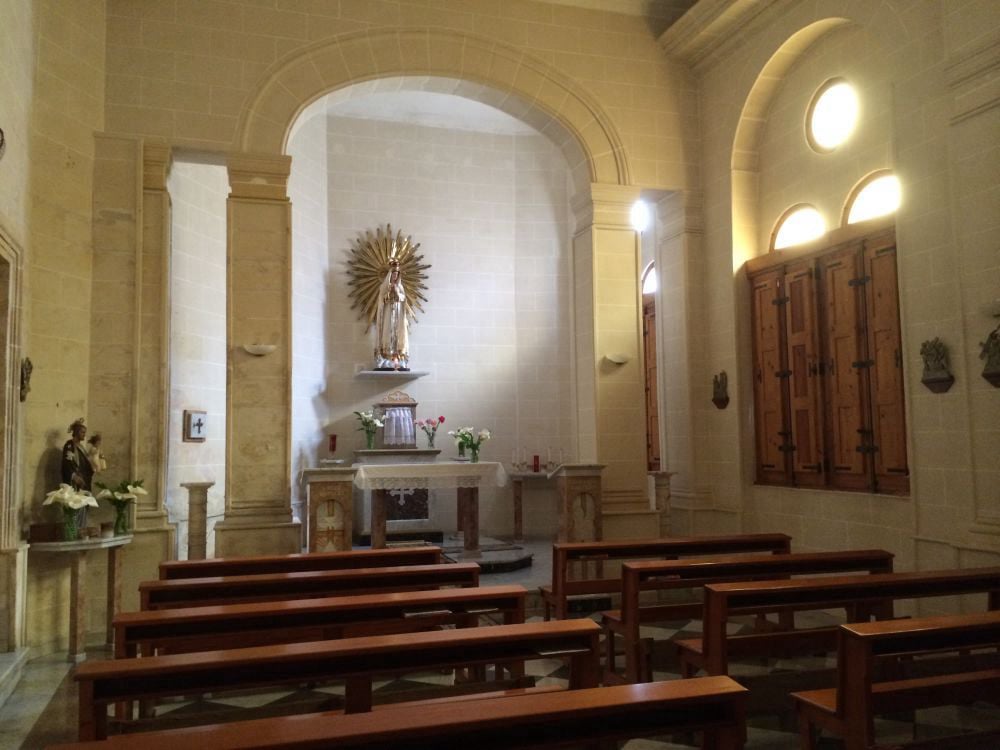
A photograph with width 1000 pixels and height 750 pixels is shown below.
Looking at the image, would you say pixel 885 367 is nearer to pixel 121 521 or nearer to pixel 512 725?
pixel 512 725

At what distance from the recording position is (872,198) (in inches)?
290

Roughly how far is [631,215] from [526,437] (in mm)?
4250

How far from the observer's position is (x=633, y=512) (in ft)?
28.6

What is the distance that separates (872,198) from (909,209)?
2.97 feet

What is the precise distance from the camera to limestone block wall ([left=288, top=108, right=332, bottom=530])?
1101 centimetres

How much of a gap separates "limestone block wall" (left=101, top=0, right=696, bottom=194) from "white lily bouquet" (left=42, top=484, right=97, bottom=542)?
3388 millimetres

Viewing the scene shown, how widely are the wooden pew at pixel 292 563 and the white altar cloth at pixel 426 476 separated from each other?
286 centimetres

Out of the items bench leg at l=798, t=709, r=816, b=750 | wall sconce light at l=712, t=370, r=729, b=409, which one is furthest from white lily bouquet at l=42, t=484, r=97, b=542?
wall sconce light at l=712, t=370, r=729, b=409

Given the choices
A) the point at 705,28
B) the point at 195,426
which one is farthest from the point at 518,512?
the point at 705,28

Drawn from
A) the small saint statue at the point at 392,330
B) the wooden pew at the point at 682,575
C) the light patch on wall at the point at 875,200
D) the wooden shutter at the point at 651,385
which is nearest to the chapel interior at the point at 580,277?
the light patch on wall at the point at 875,200

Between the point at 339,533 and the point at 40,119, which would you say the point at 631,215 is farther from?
the point at 40,119

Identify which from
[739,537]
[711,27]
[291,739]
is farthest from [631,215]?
[291,739]

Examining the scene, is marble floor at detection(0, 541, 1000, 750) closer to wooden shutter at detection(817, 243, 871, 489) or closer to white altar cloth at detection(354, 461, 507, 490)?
wooden shutter at detection(817, 243, 871, 489)

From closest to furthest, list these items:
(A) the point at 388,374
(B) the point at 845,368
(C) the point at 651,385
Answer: (B) the point at 845,368
(A) the point at 388,374
(C) the point at 651,385
